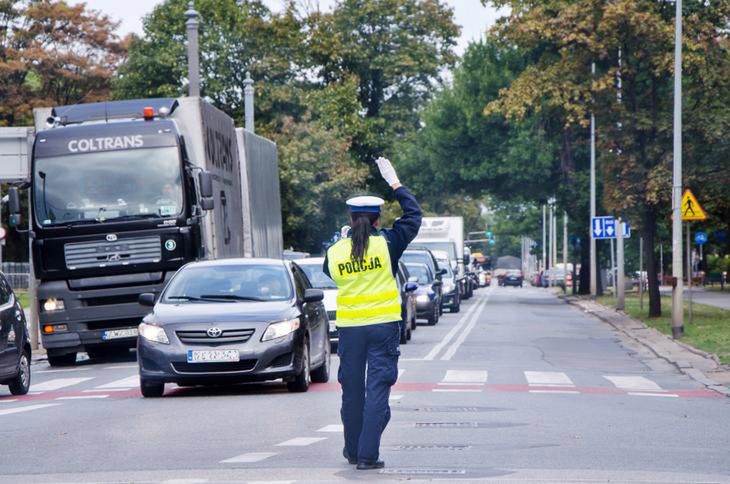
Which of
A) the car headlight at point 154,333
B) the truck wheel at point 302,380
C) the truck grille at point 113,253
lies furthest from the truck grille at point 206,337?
the truck grille at point 113,253

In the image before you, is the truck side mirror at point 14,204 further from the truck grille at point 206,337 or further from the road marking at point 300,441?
the road marking at point 300,441

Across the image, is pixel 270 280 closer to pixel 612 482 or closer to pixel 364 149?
pixel 612 482

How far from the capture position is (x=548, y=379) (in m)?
20.4

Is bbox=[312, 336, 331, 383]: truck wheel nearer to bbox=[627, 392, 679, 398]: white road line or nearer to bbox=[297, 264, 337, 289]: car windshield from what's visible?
bbox=[627, 392, 679, 398]: white road line

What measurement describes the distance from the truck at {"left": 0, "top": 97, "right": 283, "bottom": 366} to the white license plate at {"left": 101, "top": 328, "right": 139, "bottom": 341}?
0.05 ft

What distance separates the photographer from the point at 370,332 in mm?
10461

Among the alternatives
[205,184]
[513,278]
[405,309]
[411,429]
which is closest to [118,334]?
[205,184]

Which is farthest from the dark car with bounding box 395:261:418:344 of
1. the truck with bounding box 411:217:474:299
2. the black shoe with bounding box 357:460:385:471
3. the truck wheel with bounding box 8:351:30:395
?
the truck with bounding box 411:217:474:299

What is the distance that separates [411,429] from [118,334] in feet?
40.0

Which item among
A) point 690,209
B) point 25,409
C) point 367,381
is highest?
point 690,209

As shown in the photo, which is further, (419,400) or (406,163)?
(406,163)

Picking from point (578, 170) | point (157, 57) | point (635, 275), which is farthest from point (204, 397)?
point (635, 275)

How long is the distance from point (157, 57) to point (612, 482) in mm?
58710

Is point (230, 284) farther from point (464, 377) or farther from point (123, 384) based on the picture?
point (464, 377)
